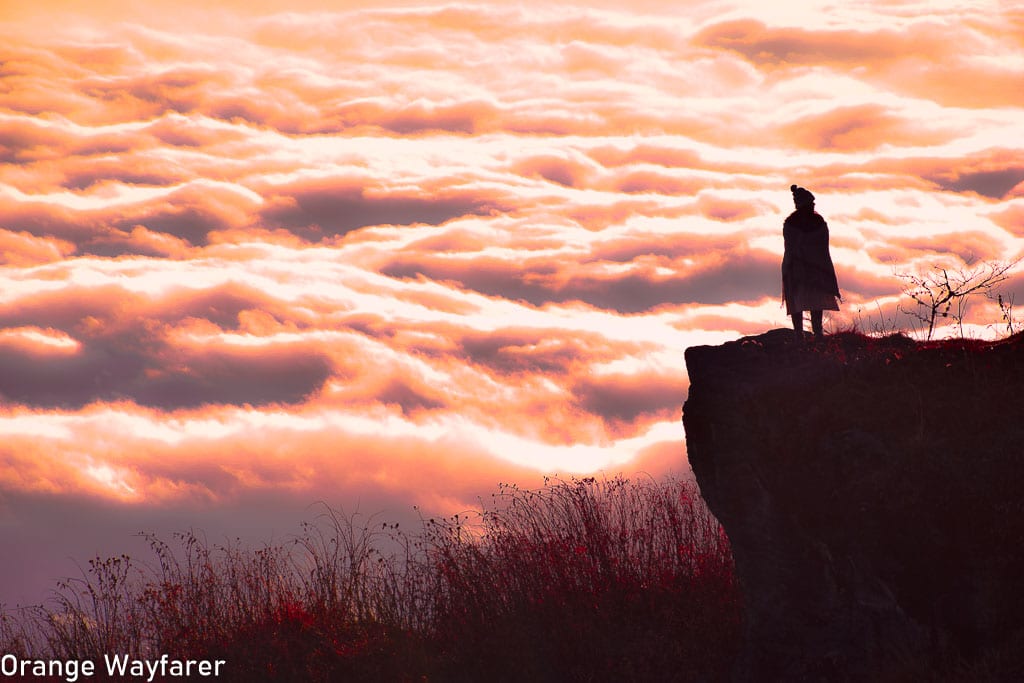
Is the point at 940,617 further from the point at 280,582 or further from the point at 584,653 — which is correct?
the point at 280,582

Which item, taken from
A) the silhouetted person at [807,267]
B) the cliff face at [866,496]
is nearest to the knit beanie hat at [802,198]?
the silhouetted person at [807,267]

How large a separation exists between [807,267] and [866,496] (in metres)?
4.33

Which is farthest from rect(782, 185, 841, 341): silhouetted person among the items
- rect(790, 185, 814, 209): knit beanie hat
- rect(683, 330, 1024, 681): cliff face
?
rect(683, 330, 1024, 681): cliff face

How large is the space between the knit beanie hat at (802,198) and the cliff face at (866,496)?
2.51m

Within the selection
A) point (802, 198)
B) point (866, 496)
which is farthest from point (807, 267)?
point (866, 496)

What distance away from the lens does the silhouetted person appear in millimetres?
14867

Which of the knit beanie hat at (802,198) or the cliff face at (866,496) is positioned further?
the knit beanie hat at (802,198)

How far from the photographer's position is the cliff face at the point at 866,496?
11398 mm

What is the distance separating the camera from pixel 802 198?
15062mm

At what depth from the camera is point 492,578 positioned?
18.5m

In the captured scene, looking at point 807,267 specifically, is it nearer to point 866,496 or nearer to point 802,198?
point 802,198

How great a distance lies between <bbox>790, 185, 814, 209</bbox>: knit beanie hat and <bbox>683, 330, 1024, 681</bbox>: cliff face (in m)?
2.51

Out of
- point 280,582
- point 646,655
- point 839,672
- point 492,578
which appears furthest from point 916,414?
point 280,582

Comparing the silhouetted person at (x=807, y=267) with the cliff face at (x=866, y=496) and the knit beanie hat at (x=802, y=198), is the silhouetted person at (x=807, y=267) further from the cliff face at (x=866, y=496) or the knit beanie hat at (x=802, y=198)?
the cliff face at (x=866, y=496)
